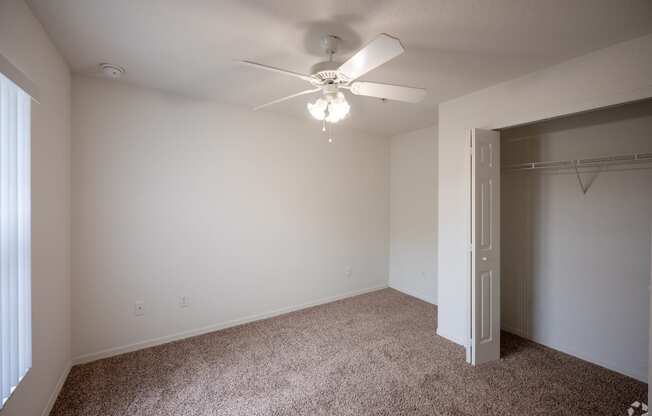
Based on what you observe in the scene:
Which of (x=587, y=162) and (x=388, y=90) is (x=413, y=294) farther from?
(x=388, y=90)

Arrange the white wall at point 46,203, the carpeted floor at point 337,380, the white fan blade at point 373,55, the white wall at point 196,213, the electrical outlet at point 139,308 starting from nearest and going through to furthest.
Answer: the white fan blade at point 373,55
the white wall at point 46,203
the carpeted floor at point 337,380
the white wall at point 196,213
the electrical outlet at point 139,308

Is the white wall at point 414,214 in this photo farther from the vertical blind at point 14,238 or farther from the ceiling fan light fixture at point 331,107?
the vertical blind at point 14,238

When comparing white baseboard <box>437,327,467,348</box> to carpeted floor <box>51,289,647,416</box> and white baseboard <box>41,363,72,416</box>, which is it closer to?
carpeted floor <box>51,289,647,416</box>

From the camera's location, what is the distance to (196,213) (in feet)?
9.64

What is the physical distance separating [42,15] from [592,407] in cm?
435

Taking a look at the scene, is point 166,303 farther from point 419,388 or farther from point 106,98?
point 419,388

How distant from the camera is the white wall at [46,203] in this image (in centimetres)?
151

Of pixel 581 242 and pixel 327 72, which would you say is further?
pixel 581 242

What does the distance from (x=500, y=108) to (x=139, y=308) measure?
3.86 m

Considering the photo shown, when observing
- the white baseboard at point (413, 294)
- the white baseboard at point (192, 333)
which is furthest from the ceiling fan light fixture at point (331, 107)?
the white baseboard at point (413, 294)

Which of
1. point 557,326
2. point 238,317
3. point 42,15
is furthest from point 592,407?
point 42,15

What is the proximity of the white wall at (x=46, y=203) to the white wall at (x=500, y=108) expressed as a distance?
10.3 ft

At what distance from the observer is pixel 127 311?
8.56 ft

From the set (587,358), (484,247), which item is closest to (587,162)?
(484,247)
